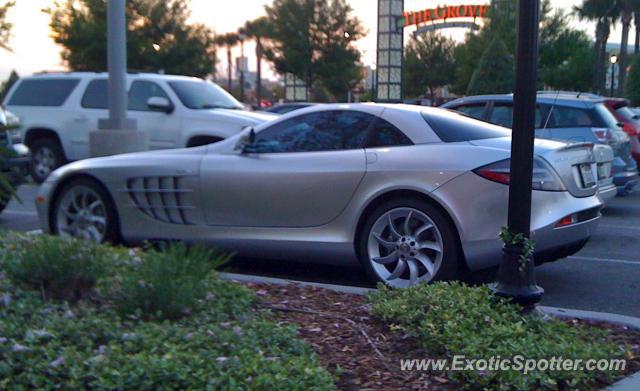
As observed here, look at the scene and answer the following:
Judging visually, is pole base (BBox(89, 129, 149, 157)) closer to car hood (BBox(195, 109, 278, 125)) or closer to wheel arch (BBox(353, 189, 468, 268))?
car hood (BBox(195, 109, 278, 125))

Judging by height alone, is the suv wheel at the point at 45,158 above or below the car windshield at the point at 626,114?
below

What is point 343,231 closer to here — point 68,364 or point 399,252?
point 399,252

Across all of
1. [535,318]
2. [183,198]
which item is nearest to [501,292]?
[535,318]

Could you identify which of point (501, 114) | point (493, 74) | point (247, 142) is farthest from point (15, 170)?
point (493, 74)

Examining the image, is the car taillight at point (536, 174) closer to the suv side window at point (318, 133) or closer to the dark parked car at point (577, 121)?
the suv side window at point (318, 133)

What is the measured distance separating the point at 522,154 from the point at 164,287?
2.22 meters

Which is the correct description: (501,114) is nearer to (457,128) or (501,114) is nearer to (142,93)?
(457,128)

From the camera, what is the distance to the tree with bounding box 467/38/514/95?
861 inches

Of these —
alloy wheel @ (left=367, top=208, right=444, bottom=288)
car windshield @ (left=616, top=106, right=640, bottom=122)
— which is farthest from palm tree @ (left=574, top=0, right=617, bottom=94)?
alloy wheel @ (left=367, top=208, right=444, bottom=288)

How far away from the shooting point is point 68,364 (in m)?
4.17

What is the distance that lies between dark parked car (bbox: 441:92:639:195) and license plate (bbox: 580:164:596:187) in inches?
185

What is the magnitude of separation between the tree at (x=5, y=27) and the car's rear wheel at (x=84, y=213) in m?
2.12

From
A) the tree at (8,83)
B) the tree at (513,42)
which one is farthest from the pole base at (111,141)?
the tree at (513,42)

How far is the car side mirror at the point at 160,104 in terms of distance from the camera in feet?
45.5
